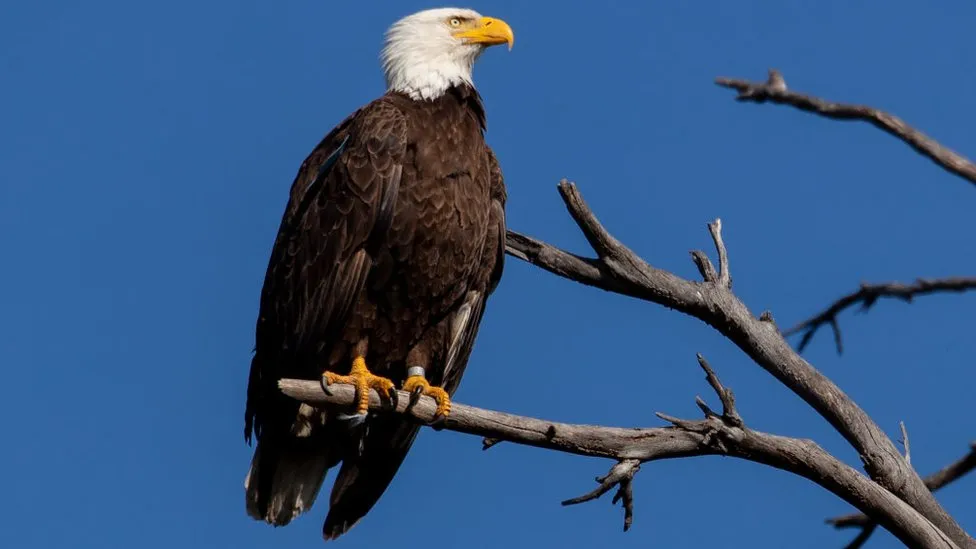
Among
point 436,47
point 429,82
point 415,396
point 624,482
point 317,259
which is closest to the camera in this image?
point 624,482

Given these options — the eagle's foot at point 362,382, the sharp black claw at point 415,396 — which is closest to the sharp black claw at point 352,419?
the eagle's foot at point 362,382

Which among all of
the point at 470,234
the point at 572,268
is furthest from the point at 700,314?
the point at 470,234

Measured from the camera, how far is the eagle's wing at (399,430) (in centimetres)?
560

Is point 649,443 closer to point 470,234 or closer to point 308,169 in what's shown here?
point 470,234

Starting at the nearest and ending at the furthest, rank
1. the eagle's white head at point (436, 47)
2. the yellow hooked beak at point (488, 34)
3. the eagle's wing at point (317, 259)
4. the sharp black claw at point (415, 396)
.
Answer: the sharp black claw at point (415, 396) → the eagle's wing at point (317, 259) → the eagle's white head at point (436, 47) → the yellow hooked beak at point (488, 34)

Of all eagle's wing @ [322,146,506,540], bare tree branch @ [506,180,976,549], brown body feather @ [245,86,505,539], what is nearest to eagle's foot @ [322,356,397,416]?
brown body feather @ [245,86,505,539]

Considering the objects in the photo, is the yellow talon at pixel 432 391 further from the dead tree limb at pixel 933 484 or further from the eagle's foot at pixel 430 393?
the dead tree limb at pixel 933 484

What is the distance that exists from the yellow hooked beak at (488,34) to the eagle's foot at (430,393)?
5.75ft

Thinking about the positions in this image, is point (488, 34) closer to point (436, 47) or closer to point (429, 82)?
point (436, 47)

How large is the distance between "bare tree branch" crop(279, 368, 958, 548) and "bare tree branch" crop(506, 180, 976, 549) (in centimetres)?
33

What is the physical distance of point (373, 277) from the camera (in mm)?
5332

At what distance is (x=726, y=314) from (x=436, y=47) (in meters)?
2.07

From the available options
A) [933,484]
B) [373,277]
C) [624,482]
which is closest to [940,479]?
[933,484]

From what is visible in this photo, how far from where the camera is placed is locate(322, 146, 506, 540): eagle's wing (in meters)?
5.60
